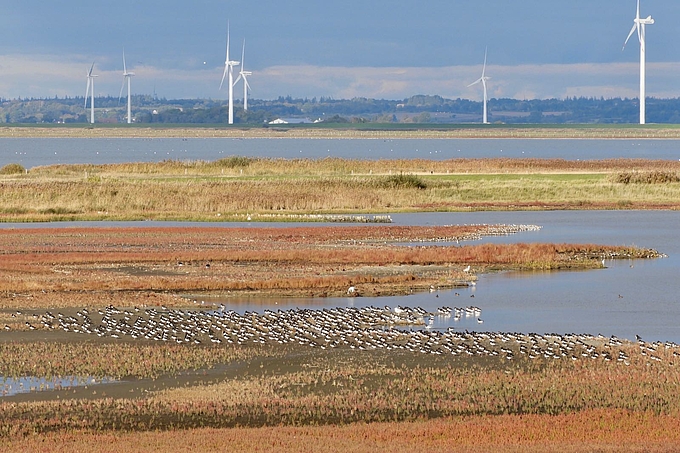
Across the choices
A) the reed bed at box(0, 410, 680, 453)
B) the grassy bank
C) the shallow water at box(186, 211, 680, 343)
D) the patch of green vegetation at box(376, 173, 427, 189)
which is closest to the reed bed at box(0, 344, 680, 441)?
the reed bed at box(0, 410, 680, 453)

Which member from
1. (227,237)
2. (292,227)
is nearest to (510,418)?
(227,237)

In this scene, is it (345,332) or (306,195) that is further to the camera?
(306,195)

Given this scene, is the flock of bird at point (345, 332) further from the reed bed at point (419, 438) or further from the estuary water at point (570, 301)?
the reed bed at point (419, 438)

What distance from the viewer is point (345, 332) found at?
26.7 meters

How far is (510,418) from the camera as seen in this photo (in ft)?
61.9

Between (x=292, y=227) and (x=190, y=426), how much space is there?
38.1 metres

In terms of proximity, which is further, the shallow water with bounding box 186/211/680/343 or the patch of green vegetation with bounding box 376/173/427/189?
the patch of green vegetation with bounding box 376/173/427/189

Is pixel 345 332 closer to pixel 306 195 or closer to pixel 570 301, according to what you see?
pixel 570 301

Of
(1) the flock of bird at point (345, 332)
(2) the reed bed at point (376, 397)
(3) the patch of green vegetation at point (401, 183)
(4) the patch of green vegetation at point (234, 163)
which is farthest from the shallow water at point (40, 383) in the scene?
(4) the patch of green vegetation at point (234, 163)

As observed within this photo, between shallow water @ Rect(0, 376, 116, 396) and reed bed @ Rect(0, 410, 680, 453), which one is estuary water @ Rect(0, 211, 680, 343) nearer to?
reed bed @ Rect(0, 410, 680, 453)

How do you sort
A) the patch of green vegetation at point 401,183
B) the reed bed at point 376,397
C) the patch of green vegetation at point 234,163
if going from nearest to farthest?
1. the reed bed at point 376,397
2. the patch of green vegetation at point 401,183
3. the patch of green vegetation at point 234,163

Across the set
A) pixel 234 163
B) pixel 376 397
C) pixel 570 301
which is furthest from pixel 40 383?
pixel 234 163

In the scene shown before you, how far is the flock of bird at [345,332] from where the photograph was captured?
2458 cm

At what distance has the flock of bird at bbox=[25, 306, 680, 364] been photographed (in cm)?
2458
